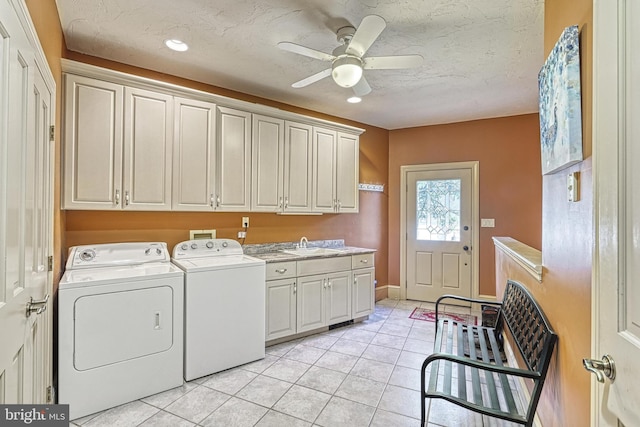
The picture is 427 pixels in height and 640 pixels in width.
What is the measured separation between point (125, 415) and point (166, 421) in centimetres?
30

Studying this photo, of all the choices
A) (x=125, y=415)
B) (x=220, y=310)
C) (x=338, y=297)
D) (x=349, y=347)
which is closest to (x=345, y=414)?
(x=349, y=347)

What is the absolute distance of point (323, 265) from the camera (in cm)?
349

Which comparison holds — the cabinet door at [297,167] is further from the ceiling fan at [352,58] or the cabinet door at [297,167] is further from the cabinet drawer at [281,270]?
the ceiling fan at [352,58]

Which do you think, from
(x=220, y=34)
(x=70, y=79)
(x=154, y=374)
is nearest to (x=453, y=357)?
(x=154, y=374)

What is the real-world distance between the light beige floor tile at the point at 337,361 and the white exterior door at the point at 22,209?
1.92m

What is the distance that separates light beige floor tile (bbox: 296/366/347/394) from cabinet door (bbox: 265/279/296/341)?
21.9 inches

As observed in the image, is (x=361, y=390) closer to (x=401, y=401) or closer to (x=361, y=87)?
(x=401, y=401)

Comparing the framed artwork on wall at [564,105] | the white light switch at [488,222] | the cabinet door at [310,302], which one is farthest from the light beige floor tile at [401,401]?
the white light switch at [488,222]

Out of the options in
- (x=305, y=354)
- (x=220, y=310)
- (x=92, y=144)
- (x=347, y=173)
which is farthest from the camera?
(x=347, y=173)

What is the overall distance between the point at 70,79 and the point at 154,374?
7.24ft

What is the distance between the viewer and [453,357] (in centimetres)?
167

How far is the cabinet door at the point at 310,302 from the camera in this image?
3314 millimetres

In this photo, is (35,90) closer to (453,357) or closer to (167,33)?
(167,33)

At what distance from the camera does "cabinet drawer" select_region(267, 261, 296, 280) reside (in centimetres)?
311
